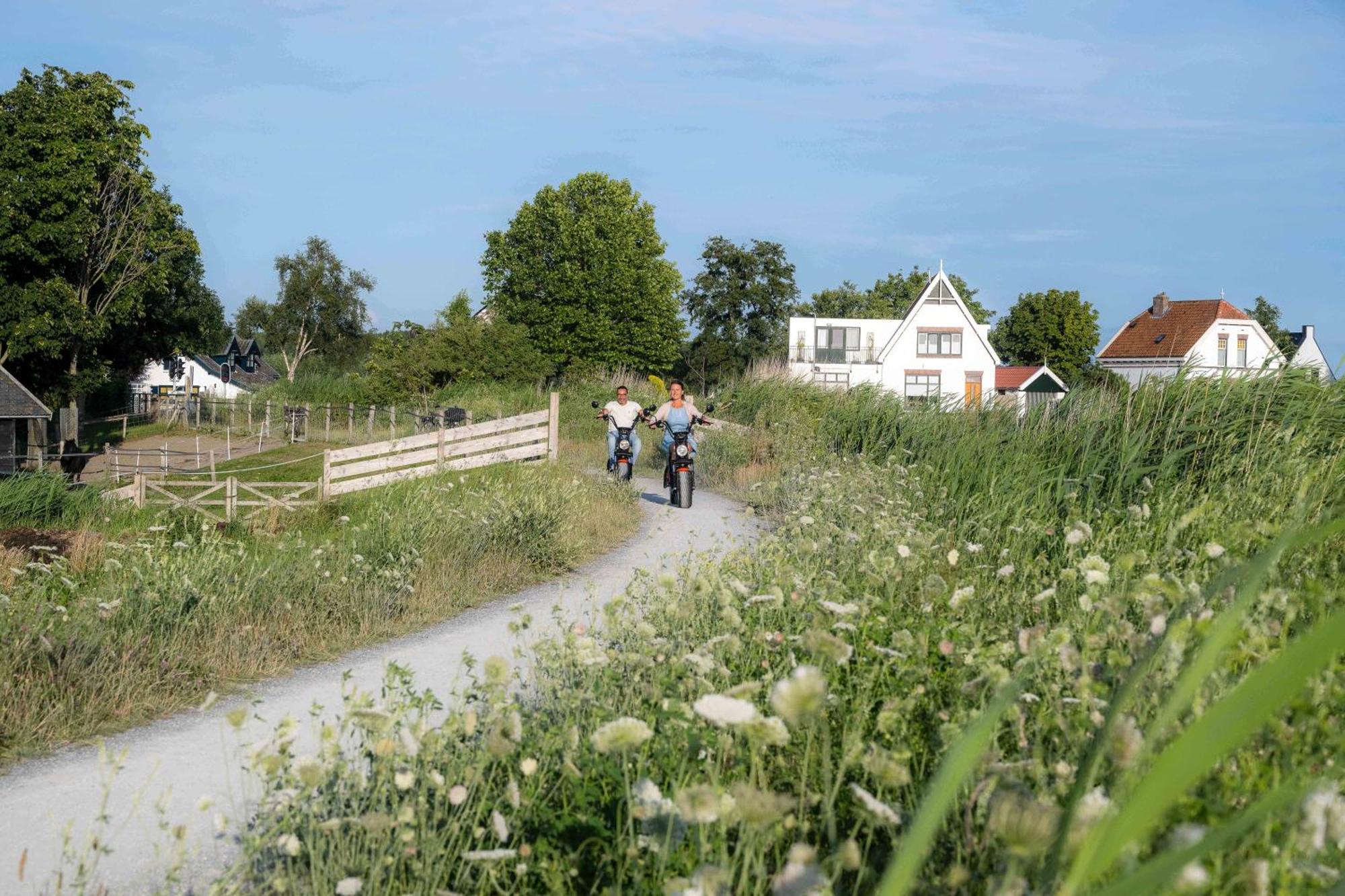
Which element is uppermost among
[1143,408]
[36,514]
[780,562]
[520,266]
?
[520,266]

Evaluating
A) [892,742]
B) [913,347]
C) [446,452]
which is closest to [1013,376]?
[913,347]

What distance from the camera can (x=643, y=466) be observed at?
23359mm

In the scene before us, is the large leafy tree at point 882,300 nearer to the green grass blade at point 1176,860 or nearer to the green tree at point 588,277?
the green tree at point 588,277

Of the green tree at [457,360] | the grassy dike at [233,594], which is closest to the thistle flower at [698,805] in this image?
the grassy dike at [233,594]

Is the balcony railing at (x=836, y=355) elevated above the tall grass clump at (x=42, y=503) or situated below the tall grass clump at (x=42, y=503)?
above

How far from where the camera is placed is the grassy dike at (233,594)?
6305 mm

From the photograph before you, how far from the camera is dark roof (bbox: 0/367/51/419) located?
3637 centimetres

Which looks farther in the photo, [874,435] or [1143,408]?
[874,435]

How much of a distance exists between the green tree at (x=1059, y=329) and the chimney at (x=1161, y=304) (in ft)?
21.6

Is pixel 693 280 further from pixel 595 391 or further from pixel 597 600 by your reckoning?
pixel 597 600

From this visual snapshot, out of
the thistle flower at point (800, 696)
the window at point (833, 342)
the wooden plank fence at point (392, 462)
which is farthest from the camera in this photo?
the window at point (833, 342)

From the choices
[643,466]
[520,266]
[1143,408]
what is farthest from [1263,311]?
[1143,408]

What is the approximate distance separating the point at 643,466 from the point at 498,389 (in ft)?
51.3

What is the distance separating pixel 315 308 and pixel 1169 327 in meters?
66.0
